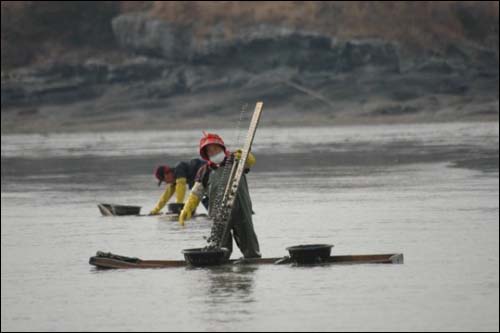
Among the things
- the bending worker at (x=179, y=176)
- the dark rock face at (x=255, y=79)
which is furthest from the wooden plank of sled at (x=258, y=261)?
the dark rock face at (x=255, y=79)

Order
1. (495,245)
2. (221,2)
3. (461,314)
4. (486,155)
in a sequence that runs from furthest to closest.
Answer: (221,2), (486,155), (495,245), (461,314)

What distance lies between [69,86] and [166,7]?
9.74 meters

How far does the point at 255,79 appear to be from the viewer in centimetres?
7744

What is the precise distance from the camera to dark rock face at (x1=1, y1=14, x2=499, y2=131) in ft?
238

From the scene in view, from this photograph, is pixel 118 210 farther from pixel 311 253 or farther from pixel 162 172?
pixel 311 253

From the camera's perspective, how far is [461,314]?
1120 centimetres

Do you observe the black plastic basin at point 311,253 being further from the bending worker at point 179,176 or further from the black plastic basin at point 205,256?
the bending worker at point 179,176

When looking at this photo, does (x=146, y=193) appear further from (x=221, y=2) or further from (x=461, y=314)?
(x=221, y=2)

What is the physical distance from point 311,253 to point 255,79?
6339 centimetres

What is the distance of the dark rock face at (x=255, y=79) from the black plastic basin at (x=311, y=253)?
55.1 m

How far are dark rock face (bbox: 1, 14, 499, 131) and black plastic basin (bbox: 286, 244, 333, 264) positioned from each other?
5509cm

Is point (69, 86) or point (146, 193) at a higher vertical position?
point (69, 86)

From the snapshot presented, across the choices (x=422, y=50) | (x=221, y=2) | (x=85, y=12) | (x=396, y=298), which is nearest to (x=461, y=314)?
(x=396, y=298)

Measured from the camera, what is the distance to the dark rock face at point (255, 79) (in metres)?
72.6
